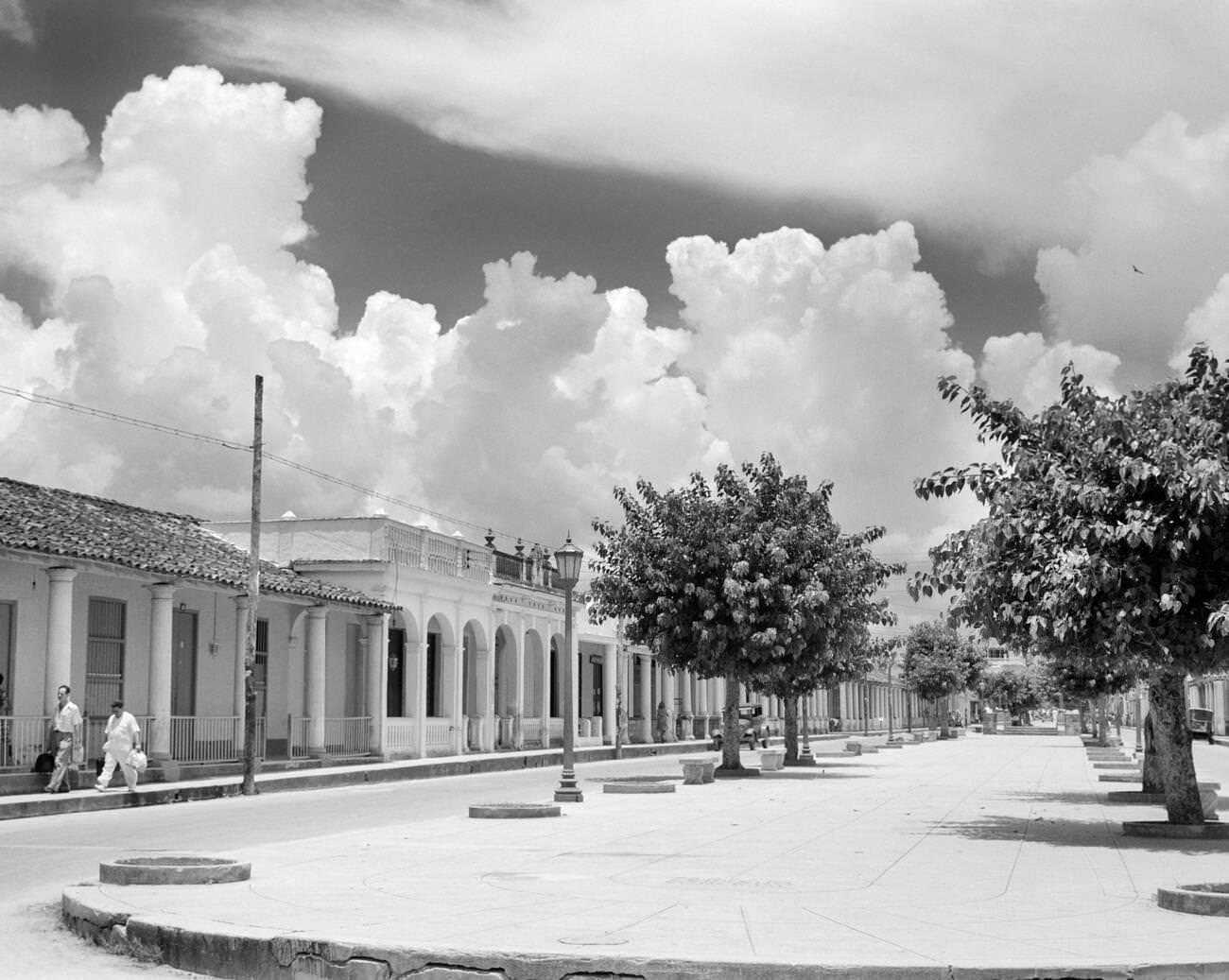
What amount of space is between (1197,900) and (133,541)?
2439 cm

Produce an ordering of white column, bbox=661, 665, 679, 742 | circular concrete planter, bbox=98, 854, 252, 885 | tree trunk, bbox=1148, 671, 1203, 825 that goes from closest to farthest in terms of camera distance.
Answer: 1. circular concrete planter, bbox=98, 854, 252, 885
2. tree trunk, bbox=1148, 671, 1203, 825
3. white column, bbox=661, 665, 679, 742

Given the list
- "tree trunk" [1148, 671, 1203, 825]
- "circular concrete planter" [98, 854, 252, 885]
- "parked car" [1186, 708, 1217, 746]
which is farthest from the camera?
"parked car" [1186, 708, 1217, 746]

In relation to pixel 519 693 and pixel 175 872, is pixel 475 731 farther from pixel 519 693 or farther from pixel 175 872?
pixel 175 872

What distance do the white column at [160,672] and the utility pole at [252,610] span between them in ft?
4.85

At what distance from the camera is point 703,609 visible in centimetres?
3078

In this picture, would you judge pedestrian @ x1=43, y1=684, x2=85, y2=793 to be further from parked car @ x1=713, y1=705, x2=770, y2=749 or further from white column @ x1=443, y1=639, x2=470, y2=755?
parked car @ x1=713, y1=705, x2=770, y2=749

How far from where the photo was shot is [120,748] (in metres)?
24.4

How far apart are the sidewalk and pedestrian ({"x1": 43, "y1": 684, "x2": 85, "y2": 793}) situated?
27.8 ft

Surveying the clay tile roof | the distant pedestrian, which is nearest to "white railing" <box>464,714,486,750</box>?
the clay tile roof

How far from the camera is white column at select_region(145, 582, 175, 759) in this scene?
27859mm

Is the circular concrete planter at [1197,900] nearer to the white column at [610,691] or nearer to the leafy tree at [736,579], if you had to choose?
the leafy tree at [736,579]

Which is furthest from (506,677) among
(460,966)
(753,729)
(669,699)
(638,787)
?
(460,966)

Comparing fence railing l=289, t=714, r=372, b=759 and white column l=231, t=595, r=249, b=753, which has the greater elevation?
white column l=231, t=595, r=249, b=753

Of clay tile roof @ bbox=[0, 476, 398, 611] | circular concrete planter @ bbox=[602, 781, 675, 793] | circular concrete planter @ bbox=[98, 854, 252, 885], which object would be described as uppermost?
clay tile roof @ bbox=[0, 476, 398, 611]
